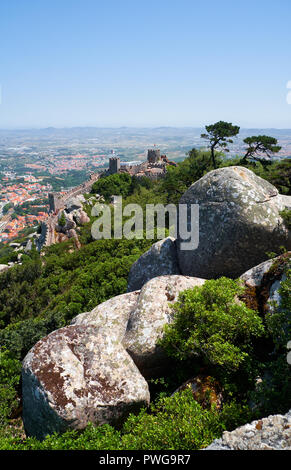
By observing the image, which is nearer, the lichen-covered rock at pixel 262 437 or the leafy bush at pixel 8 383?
the lichen-covered rock at pixel 262 437

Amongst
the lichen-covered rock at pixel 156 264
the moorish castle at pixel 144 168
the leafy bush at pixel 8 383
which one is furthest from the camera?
the moorish castle at pixel 144 168

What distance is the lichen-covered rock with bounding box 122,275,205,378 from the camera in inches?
309

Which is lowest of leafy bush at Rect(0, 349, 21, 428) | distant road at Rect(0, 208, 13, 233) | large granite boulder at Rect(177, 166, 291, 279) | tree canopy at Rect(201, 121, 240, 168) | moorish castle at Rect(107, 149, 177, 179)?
distant road at Rect(0, 208, 13, 233)

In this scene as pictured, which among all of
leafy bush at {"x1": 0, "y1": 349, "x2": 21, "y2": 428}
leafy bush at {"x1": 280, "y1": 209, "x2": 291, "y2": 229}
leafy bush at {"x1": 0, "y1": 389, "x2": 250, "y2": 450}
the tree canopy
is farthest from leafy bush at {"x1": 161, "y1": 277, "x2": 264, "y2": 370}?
the tree canopy

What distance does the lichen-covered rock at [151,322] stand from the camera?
784 cm

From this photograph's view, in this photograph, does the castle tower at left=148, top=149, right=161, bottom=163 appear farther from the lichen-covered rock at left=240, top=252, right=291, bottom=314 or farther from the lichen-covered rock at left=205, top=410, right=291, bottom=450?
the lichen-covered rock at left=205, top=410, right=291, bottom=450

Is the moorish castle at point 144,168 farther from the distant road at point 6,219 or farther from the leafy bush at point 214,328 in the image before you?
the distant road at point 6,219

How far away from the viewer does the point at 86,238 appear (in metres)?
31.3

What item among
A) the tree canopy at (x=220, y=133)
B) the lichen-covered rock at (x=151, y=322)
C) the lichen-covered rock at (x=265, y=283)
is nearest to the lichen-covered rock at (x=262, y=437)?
the lichen-covered rock at (x=265, y=283)

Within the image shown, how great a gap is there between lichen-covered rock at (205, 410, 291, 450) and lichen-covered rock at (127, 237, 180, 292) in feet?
23.8

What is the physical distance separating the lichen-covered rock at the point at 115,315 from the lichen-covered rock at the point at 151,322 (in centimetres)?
42

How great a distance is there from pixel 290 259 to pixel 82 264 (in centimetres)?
1887

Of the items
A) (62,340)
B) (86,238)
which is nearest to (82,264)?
(86,238)
